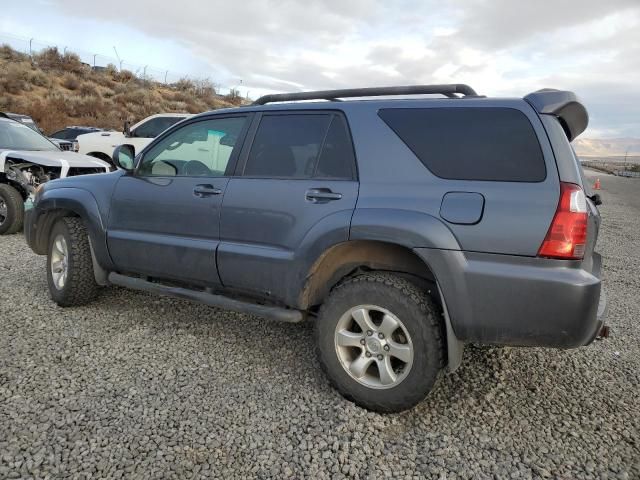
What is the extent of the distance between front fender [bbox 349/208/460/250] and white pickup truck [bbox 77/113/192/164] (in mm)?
9379

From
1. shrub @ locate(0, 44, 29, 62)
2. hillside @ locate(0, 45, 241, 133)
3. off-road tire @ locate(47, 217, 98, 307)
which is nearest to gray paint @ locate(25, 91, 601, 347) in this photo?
off-road tire @ locate(47, 217, 98, 307)

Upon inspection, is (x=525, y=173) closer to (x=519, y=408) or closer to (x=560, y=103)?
(x=560, y=103)

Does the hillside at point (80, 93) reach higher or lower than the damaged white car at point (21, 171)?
higher

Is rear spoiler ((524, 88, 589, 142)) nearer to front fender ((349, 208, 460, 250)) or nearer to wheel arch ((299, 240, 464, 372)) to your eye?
front fender ((349, 208, 460, 250))

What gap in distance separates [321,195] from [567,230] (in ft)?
4.49

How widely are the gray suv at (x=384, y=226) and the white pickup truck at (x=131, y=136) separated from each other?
8232mm

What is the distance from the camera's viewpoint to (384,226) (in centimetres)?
278

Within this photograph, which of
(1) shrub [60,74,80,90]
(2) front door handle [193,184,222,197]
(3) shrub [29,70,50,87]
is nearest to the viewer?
(2) front door handle [193,184,222,197]

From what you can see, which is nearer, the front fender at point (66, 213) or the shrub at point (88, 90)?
the front fender at point (66, 213)

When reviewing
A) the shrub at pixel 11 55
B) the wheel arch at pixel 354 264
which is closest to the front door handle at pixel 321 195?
the wheel arch at pixel 354 264

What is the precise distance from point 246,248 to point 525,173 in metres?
1.77

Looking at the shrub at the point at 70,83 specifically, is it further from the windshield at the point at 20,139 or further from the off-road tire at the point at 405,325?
the off-road tire at the point at 405,325

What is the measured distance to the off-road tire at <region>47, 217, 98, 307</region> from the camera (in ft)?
14.0

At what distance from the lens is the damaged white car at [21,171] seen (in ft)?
24.2
